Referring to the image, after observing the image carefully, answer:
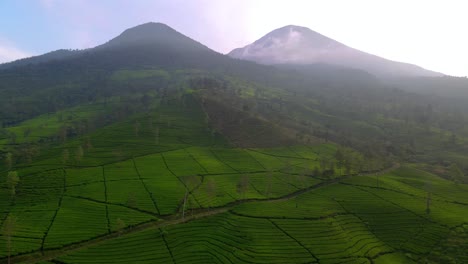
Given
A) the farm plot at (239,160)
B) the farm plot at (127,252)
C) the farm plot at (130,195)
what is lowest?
the farm plot at (127,252)

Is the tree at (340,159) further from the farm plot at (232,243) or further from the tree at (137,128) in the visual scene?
the tree at (137,128)

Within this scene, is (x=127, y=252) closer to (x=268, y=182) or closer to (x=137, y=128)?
(x=268, y=182)

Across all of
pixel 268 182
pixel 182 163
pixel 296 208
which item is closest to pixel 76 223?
pixel 182 163

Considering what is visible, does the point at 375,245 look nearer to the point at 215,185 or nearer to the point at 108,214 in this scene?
the point at 215,185

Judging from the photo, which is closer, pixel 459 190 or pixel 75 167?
pixel 75 167

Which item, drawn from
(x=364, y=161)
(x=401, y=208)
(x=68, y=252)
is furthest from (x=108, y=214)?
(x=364, y=161)

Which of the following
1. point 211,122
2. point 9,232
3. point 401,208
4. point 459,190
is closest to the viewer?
point 9,232

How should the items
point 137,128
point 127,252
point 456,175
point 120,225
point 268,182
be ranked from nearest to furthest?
point 127,252 < point 120,225 < point 268,182 < point 456,175 < point 137,128

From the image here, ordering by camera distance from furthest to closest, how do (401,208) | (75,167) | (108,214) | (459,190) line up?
1. (459,190)
2. (75,167)
3. (401,208)
4. (108,214)

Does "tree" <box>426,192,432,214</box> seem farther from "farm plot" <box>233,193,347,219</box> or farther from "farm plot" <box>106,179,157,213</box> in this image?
"farm plot" <box>106,179,157,213</box>

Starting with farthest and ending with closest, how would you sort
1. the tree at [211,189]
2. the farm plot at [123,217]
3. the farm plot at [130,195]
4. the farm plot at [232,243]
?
1. the tree at [211,189]
2. the farm plot at [130,195]
3. the farm plot at [123,217]
4. the farm plot at [232,243]

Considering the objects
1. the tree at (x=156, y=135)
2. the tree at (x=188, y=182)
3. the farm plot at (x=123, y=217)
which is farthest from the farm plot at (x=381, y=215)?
the tree at (x=156, y=135)
